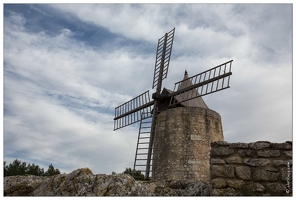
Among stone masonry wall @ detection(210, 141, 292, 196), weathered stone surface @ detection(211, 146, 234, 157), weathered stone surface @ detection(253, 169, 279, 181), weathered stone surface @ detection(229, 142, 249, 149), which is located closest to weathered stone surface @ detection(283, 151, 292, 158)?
stone masonry wall @ detection(210, 141, 292, 196)

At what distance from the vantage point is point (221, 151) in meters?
3.50

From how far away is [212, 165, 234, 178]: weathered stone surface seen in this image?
3.36m

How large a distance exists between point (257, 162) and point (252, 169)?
0.11m

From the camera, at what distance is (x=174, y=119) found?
9.63 metres

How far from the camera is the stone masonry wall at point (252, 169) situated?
319 cm

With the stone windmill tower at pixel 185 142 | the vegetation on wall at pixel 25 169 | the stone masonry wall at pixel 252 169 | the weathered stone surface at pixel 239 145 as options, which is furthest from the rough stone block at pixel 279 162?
the vegetation on wall at pixel 25 169

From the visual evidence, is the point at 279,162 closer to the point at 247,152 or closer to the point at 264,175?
the point at 264,175

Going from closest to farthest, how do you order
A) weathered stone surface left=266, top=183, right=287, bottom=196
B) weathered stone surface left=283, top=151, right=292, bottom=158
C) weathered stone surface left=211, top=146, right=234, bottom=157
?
weathered stone surface left=266, top=183, right=287, bottom=196, weathered stone surface left=283, top=151, right=292, bottom=158, weathered stone surface left=211, top=146, right=234, bottom=157

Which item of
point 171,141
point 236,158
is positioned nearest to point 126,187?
point 236,158

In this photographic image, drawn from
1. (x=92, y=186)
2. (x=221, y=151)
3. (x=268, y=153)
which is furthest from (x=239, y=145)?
(x=92, y=186)

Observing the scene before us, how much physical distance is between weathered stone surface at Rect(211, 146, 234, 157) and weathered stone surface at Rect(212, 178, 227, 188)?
0.33m

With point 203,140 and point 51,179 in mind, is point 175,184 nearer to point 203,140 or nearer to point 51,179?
point 51,179

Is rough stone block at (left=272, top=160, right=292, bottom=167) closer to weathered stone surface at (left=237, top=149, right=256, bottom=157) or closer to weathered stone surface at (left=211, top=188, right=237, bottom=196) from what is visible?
weathered stone surface at (left=237, top=149, right=256, bottom=157)

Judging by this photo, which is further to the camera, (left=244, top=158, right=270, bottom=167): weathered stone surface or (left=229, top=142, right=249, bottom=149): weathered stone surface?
(left=229, top=142, right=249, bottom=149): weathered stone surface
